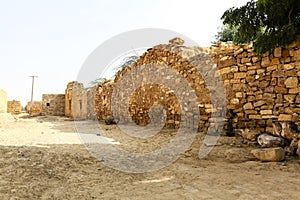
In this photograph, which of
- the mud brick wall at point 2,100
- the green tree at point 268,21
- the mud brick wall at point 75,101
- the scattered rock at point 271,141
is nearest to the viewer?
the green tree at point 268,21

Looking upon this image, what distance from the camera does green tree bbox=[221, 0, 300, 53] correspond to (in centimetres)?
369

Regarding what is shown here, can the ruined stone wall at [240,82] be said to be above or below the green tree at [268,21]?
below

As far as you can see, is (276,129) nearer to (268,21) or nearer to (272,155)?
(272,155)

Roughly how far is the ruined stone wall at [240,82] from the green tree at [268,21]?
35cm

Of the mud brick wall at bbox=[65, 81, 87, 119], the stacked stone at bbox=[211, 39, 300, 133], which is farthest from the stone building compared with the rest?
the stacked stone at bbox=[211, 39, 300, 133]

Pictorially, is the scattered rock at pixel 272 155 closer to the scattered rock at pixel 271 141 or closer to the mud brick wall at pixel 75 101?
the scattered rock at pixel 271 141

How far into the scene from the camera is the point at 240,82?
491 cm

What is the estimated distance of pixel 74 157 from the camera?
3.44 meters

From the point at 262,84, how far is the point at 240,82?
1.57 feet

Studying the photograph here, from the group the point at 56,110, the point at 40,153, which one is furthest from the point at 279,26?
the point at 56,110

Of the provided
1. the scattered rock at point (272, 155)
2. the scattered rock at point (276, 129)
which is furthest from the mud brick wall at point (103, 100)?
the scattered rock at point (272, 155)

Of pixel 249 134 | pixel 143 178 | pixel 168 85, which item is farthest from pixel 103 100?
pixel 143 178

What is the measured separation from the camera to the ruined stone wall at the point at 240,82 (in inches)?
162

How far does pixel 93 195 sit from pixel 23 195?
2.00 ft
